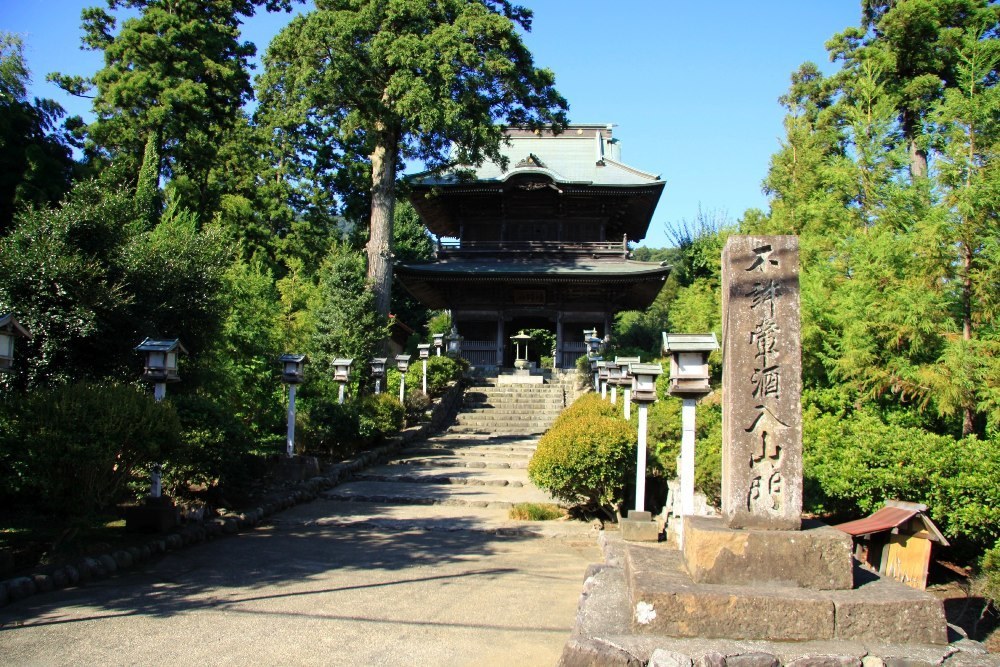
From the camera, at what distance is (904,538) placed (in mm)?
6312

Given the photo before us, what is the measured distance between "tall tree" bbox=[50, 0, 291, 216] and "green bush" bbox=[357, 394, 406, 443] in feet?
41.4

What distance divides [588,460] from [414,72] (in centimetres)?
1256

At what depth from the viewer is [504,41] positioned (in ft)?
57.3

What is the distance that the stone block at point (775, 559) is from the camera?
4.39 meters

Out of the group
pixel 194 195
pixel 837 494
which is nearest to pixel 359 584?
pixel 837 494

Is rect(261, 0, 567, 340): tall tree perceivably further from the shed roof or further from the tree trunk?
the shed roof

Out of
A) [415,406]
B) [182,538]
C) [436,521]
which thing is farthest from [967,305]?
[415,406]

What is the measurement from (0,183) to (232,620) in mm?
18274

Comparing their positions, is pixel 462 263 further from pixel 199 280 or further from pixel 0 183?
pixel 199 280

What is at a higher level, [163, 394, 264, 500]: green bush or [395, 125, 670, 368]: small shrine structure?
[395, 125, 670, 368]: small shrine structure

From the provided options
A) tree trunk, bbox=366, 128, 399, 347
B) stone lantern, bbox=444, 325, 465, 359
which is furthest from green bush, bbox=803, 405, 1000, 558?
stone lantern, bbox=444, 325, 465, 359

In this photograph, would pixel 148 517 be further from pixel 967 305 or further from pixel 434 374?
pixel 434 374

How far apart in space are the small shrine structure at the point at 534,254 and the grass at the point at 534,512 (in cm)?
1494

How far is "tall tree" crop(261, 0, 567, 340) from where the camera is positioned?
17.0 metres
